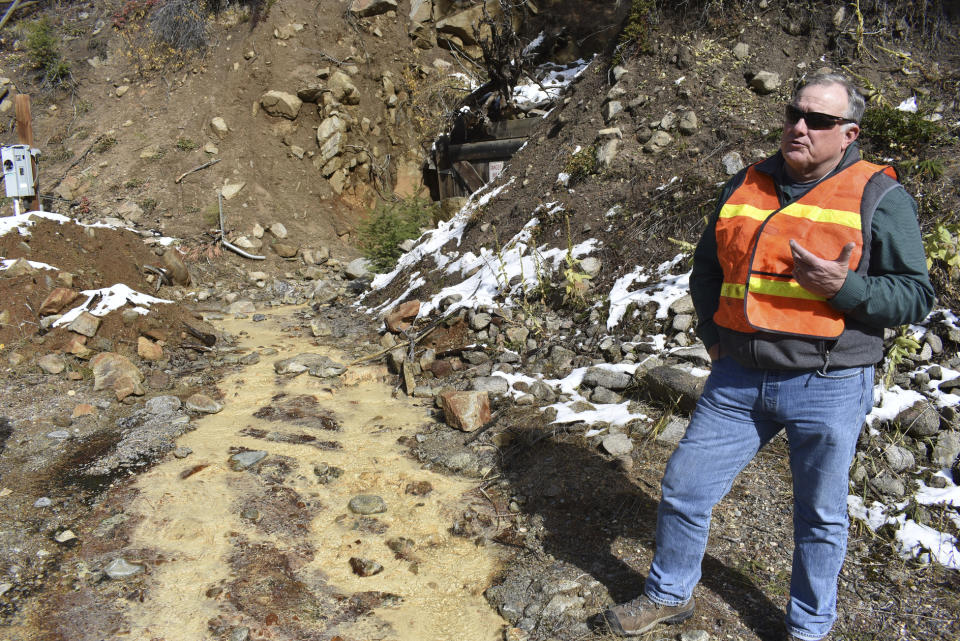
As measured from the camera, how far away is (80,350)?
5500 millimetres

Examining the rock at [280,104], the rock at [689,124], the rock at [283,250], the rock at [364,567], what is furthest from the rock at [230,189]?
the rock at [364,567]

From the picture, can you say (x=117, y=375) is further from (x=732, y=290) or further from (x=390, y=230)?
(x=732, y=290)

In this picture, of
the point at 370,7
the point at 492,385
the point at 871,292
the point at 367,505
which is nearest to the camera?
the point at 871,292

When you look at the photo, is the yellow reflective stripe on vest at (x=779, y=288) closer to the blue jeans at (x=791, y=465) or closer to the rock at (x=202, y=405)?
the blue jeans at (x=791, y=465)

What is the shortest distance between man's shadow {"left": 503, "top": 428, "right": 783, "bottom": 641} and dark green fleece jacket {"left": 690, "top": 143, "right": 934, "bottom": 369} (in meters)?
0.51

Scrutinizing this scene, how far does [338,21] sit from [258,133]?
318 centimetres

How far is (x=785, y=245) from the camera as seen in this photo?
192 cm

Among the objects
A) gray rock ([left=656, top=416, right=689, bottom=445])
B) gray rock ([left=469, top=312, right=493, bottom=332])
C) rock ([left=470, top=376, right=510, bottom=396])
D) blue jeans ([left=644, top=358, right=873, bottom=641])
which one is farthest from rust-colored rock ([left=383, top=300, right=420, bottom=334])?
blue jeans ([left=644, top=358, right=873, bottom=641])

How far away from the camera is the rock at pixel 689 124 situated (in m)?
6.30

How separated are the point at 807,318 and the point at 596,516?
165 cm

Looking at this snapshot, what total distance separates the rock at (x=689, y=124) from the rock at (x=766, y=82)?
724 millimetres

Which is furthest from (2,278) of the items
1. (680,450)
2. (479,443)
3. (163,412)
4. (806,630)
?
(806,630)

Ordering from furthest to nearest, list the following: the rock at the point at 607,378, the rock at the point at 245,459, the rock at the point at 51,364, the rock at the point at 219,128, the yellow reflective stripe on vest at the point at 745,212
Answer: the rock at the point at 219,128, the rock at the point at 51,364, the rock at the point at 607,378, the rock at the point at 245,459, the yellow reflective stripe on vest at the point at 745,212

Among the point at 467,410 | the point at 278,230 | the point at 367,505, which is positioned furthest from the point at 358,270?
the point at 367,505
